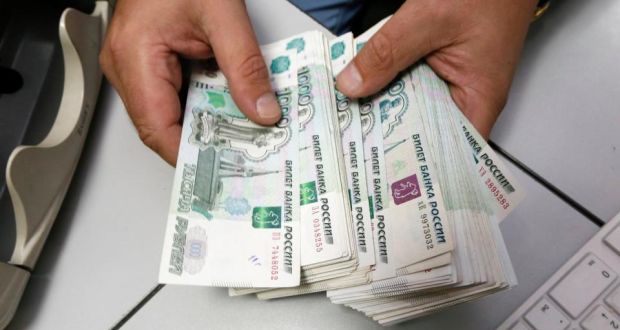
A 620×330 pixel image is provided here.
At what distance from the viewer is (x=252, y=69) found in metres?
0.47

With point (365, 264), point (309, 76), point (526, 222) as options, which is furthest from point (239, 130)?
point (526, 222)

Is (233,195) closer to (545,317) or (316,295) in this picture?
(316,295)

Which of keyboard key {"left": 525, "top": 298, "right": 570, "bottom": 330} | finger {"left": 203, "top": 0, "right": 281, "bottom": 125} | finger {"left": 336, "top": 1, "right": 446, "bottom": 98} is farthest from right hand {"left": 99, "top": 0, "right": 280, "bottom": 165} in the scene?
keyboard key {"left": 525, "top": 298, "right": 570, "bottom": 330}

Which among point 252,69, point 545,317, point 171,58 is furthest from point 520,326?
point 171,58

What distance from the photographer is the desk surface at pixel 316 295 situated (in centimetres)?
47

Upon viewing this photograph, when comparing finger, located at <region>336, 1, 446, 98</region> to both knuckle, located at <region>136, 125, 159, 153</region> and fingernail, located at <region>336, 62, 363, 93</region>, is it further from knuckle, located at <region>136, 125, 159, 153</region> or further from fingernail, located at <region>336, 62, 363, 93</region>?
knuckle, located at <region>136, 125, 159, 153</region>

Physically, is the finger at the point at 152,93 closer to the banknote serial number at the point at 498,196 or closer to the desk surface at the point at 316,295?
the desk surface at the point at 316,295

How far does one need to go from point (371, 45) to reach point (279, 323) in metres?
0.34

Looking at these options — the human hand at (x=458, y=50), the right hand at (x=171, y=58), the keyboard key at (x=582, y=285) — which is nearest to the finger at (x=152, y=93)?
the right hand at (x=171, y=58)

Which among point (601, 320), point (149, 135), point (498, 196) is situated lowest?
point (601, 320)

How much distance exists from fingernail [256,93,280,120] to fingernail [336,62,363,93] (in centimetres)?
8

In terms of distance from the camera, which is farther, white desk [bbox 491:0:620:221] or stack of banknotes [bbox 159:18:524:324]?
white desk [bbox 491:0:620:221]

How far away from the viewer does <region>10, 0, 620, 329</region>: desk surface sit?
0.47 m

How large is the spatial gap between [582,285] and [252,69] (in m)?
0.45
